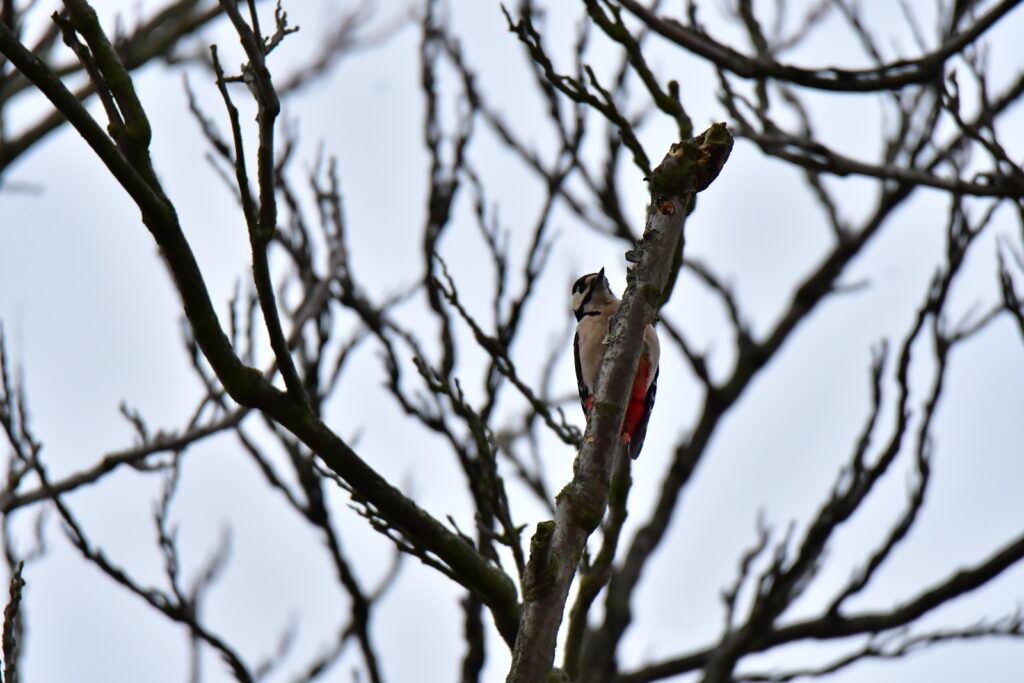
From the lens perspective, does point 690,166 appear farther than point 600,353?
No

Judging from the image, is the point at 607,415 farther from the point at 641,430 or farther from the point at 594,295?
the point at 594,295

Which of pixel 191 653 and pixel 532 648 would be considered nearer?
pixel 532 648

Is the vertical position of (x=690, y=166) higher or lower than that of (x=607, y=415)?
higher

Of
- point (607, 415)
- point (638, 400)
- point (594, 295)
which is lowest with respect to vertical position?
point (607, 415)

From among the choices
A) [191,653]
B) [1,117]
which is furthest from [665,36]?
[1,117]

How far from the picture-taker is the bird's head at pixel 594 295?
605 cm

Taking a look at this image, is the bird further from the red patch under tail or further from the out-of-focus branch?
the out-of-focus branch

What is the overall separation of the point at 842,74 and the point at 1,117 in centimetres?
491

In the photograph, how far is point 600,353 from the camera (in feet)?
17.8

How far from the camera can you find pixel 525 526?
353 cm

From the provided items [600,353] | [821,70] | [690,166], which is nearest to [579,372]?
[600,353]

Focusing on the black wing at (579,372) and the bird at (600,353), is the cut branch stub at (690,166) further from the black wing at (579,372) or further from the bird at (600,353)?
the black wing at (579,372)

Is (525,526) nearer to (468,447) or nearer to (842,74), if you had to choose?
(468,447)

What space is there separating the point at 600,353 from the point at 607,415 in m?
2.92
